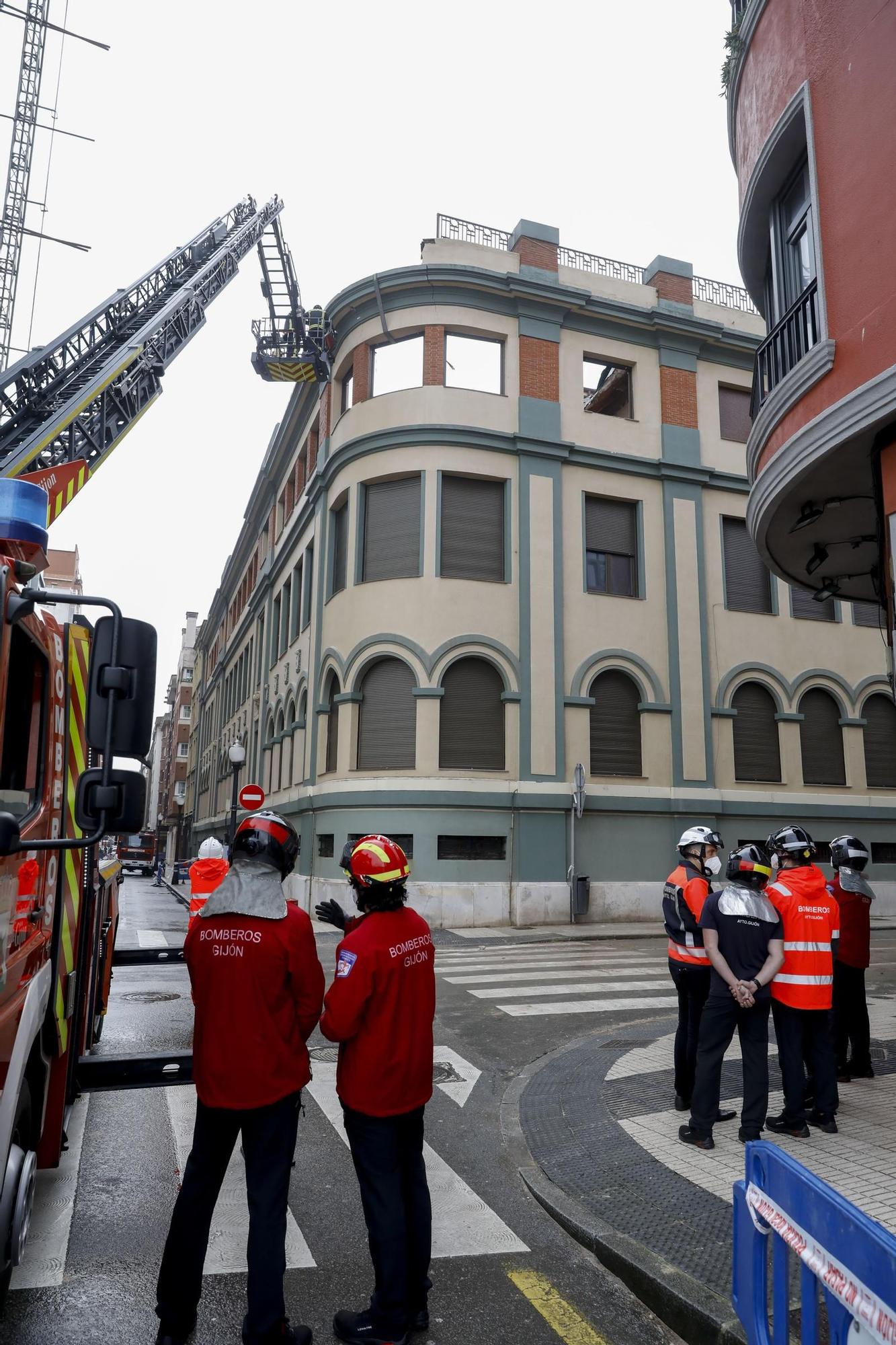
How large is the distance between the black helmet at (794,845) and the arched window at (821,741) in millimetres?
18605

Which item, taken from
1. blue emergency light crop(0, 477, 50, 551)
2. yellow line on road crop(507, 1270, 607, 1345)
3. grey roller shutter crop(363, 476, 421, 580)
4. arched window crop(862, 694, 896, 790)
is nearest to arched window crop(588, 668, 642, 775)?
grey roller shutter crop(363, 476, 421, 580)

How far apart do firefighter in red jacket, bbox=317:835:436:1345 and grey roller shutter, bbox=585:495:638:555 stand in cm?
2012

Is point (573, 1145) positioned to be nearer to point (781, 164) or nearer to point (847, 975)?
point (847, 975)

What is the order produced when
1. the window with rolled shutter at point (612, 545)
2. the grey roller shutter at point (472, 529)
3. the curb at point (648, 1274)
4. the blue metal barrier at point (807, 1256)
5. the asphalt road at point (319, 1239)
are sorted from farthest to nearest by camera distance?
the window with rolled shutter at point (612, 545)
the grey roller shutter at point (472, 529)
the asphalt road at point (319, 1239)
the curb at point (648, 1274)
the blue metal barrier at point (807, 1256)

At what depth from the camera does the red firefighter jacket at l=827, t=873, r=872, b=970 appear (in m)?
7.09

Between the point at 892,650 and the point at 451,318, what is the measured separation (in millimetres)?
17259

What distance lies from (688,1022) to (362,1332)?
3568 mm

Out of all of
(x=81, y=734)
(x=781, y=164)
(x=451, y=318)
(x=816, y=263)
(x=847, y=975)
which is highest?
(x=451, y=318)

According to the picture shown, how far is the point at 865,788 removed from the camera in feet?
78.9

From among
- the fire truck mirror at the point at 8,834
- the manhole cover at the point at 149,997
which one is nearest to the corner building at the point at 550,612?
the manhole cover at the point at 149,997

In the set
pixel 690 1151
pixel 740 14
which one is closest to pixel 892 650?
pixel 690 1151

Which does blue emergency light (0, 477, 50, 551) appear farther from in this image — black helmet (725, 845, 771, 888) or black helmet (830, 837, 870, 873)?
black helmet (830, 837, 870, 873)

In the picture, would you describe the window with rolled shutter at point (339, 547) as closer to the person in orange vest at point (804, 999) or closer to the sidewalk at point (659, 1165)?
the sidewalk at point (659, 1165)

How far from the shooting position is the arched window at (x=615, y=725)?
22047mm
